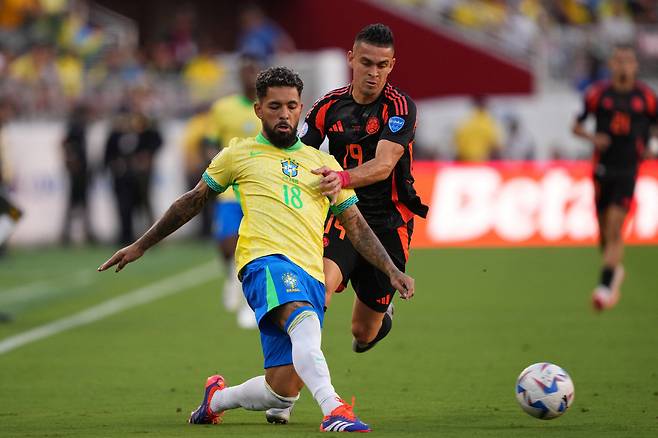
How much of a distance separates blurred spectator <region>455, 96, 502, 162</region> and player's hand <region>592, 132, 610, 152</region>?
1245 centimetres

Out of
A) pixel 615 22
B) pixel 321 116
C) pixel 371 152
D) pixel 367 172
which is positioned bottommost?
pixel 367 172

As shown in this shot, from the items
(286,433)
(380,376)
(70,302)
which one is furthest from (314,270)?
(70,302)

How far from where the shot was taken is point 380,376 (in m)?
9.88

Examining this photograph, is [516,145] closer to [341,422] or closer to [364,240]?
[364,240]

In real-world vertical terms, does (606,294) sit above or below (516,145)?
below

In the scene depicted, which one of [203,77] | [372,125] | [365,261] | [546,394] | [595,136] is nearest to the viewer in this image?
[546,394]

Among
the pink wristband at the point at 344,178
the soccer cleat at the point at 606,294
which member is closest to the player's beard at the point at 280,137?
the pink wristband at the point at 344,178

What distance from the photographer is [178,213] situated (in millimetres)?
7316

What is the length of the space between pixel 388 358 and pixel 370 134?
2967mm

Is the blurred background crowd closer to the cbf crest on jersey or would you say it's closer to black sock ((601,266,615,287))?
black sock ((601,266,615,287))

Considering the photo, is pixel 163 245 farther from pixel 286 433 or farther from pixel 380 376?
pixel 286 433

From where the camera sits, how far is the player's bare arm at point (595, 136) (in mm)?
14266

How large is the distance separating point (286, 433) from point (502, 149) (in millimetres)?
20649

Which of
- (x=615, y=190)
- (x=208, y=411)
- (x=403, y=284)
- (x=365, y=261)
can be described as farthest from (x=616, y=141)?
(x=208, y=411)
